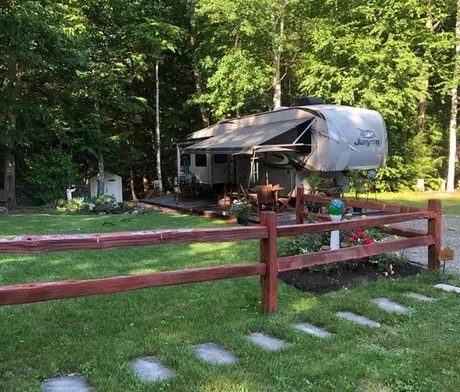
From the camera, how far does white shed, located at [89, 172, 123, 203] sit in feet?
68.4

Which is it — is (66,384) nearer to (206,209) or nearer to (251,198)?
(251,198)

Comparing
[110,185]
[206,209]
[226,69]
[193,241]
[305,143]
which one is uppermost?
[226,69]

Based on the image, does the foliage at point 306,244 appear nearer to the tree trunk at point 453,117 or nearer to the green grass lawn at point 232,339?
the green grass lawn at point 232,339

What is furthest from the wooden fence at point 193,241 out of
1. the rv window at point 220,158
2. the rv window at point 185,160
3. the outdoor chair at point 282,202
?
the rv window at point 185,160

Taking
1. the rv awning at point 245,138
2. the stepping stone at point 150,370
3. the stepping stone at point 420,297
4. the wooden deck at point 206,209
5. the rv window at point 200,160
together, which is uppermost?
the rv awning at point 245,138

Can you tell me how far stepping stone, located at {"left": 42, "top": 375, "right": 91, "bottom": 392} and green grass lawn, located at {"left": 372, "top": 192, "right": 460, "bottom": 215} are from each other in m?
12.0

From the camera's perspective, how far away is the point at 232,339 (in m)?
3.75

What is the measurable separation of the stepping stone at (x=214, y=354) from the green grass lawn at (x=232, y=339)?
6 centimetres

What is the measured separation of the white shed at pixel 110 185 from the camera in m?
20.9

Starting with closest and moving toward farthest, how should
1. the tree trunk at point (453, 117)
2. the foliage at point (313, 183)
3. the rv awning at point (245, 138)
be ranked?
the foliage at point (313, 183)
the rv awning at point (245, 138)
the tree trunk at point (453, 117)

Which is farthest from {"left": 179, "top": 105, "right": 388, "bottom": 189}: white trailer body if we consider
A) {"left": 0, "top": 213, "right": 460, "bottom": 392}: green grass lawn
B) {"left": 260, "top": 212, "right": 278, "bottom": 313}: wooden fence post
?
{"left": 260, "top": 212, "right": 278, "bottom": 313}: wooden fence post

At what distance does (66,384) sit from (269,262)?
200 cm

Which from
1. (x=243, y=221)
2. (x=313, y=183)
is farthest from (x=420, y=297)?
(x=313, y=183)

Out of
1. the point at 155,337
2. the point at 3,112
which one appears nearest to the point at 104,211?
the point at 3,112
